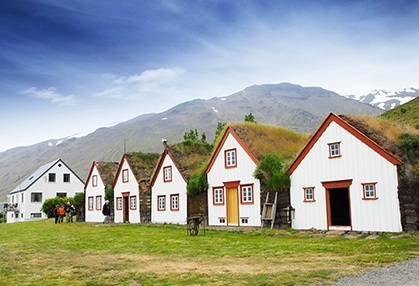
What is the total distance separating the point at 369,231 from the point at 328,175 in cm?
351

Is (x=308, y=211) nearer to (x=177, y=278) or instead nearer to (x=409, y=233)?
(x=409, y=233)

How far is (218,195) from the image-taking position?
100ft

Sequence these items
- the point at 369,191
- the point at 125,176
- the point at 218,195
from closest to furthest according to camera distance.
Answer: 1. the point at 369,191
2. the point at 218,195
3. the point at 125,176

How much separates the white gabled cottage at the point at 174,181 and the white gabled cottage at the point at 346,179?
10.4 m

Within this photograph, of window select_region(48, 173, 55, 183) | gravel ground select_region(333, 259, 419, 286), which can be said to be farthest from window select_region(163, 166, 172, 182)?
window select_region(48, 173, 55, 183)

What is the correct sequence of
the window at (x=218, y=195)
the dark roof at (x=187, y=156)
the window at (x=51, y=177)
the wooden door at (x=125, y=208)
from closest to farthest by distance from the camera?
the window at (x=218, y=195) → the dark roof at (x=187, y=156) → the wooden door at (x=125, y=208) → the window at (x=51, y=177)

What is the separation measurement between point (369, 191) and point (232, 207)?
10196 millimetres

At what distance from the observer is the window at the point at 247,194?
28.0 meters

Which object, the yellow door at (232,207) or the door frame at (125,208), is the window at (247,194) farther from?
the door frame at (125,208)

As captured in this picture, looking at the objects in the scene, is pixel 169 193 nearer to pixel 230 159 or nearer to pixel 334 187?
pixel 230 159

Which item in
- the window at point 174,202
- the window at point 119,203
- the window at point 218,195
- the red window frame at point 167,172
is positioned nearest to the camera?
the window at point 218,195

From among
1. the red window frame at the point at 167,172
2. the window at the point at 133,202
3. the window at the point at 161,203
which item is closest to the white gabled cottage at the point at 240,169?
the red window frame at the point at 167,172

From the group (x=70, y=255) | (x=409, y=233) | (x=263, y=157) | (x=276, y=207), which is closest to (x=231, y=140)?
(x=263, y=157)

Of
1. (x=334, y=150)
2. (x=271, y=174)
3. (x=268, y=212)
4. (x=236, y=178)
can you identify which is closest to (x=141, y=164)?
(x=236, y=178)
